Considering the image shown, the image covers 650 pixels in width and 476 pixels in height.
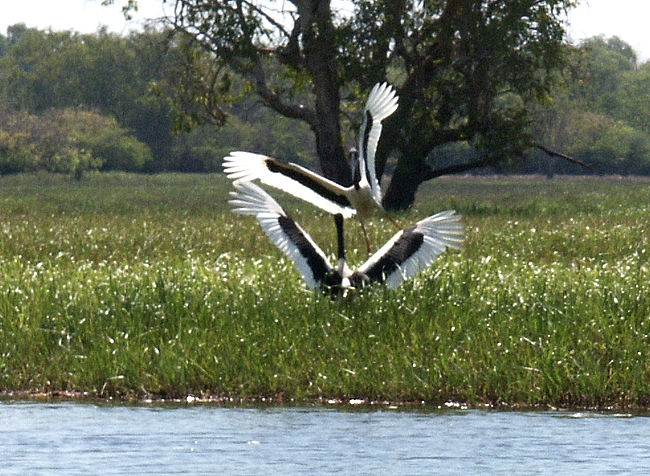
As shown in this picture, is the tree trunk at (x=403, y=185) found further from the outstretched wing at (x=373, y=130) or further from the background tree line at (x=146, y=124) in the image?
the background tree line at (x=146, y=124)

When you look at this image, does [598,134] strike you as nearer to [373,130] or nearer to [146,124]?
[146,124]

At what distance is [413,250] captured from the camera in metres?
11.4

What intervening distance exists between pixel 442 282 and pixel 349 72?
22105 mm

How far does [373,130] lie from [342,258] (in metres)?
1.21

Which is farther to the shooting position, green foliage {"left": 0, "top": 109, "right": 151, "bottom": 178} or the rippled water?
green foliage {"left": 0, "top": 109, "right": 151, "bottom": 178}

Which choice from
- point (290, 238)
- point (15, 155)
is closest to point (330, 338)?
point (290, 238)

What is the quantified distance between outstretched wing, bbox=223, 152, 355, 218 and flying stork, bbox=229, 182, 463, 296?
15 cm

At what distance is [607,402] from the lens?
399 inches

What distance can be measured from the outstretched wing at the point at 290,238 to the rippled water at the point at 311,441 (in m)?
1.51

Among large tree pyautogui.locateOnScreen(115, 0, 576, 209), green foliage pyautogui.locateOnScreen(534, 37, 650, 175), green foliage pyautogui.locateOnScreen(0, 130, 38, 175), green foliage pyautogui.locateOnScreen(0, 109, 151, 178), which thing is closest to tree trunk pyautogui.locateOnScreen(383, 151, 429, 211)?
large tree pyautogui.locateOnScreen(115, 0, 576, 209)

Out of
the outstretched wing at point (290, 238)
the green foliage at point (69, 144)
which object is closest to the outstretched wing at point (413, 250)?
the outstretched wing at point (290, 238)

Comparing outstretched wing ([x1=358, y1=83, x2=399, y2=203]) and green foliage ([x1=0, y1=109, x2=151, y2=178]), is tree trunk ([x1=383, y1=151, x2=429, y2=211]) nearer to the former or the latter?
outstretched wing ([x1=358, y1=83, x2=399, y2=203])

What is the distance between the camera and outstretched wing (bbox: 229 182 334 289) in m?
11.2

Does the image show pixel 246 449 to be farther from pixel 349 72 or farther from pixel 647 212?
pixel 349 72
